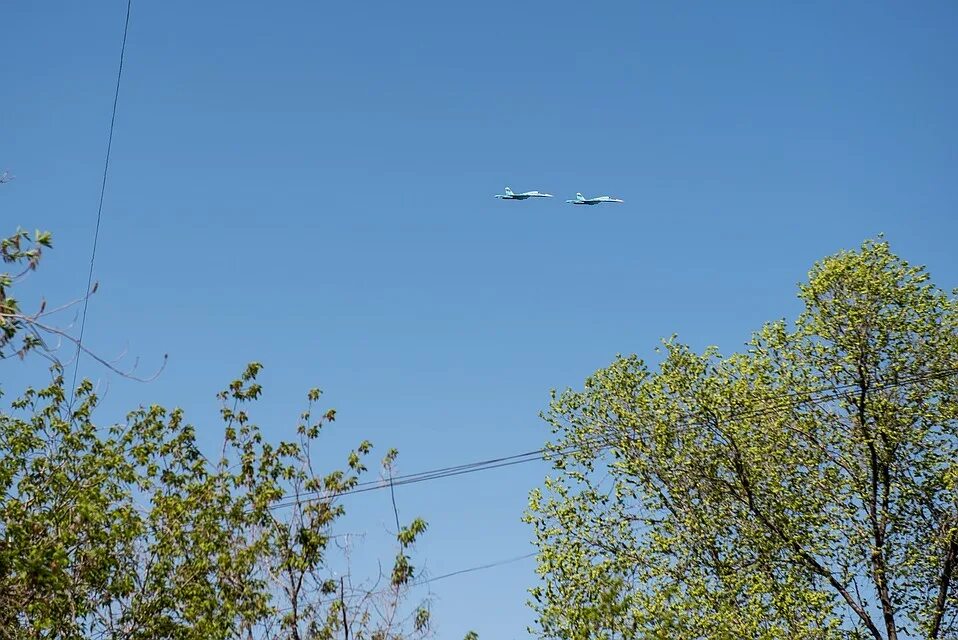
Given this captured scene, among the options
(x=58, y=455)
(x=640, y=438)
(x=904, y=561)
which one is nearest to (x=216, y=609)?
(x=58, y=455)

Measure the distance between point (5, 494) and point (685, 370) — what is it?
13.9 m

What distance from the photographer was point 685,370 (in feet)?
83.1

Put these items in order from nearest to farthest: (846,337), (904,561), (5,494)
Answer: (5,494), (904,561), (846,337)

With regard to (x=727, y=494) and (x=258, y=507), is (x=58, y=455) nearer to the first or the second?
(x=258, y=507)

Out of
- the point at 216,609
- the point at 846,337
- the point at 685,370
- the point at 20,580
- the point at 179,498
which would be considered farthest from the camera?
the point at 685,370

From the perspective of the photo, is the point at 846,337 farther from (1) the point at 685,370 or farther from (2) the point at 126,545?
(2) the point at 126,545

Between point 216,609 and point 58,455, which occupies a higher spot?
point 58,455

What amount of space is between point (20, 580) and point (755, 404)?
1451cm

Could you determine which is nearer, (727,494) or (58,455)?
(58,455)

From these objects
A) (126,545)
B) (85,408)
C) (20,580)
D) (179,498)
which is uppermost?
(85,408)

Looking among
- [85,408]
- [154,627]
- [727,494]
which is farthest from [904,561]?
[85,408]

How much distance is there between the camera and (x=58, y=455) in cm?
1925

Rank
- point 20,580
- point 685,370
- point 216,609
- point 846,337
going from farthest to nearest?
point 685,370 < point 846,337 < point 216,609 < point 20,580

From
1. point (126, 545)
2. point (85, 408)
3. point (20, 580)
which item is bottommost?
point (20, 580)
